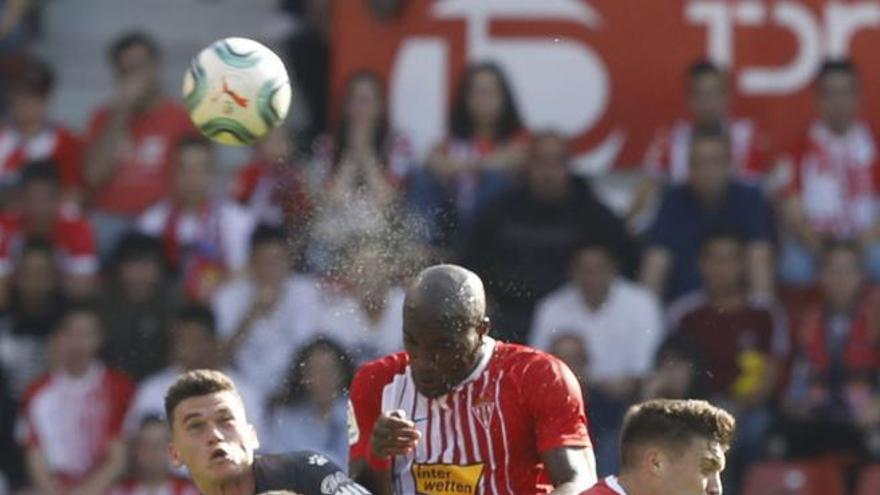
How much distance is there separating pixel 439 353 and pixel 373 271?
4.32 m

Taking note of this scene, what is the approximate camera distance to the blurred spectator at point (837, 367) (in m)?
13.7

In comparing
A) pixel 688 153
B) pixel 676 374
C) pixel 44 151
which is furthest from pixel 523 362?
pixel 44 151

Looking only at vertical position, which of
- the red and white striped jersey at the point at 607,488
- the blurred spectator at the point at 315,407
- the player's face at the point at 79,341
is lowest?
the blurred spectator at the point at 315,407

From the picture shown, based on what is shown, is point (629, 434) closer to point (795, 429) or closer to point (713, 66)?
point (795, 429)

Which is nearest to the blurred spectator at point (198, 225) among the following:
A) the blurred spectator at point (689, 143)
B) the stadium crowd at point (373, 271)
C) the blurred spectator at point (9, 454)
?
the stadium crowd at point (373, 271)

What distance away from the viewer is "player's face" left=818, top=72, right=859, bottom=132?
1504 centimetres

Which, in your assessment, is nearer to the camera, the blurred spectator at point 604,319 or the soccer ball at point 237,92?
the soccer ball at point 237,92

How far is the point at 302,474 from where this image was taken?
9.06 metres

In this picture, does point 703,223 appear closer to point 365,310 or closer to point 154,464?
point 365,310

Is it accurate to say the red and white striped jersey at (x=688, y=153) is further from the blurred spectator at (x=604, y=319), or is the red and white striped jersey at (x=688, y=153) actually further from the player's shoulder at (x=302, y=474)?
the player's shoulder at (x=302, y=474)

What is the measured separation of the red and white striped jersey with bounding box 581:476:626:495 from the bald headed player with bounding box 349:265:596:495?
5.5 inches

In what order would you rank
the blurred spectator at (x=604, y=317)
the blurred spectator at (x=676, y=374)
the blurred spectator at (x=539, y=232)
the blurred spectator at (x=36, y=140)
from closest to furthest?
the blurred spectator at (x=676, y=374) → the blurred spectator at (x=604, y=317) → the blurred spectator at (x=539, y=232) → the blurred spectator at (x=36, y=140)

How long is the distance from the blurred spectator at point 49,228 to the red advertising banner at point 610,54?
189 centimetres

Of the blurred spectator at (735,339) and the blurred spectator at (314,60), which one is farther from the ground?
the blurred spectator at (314,60)
